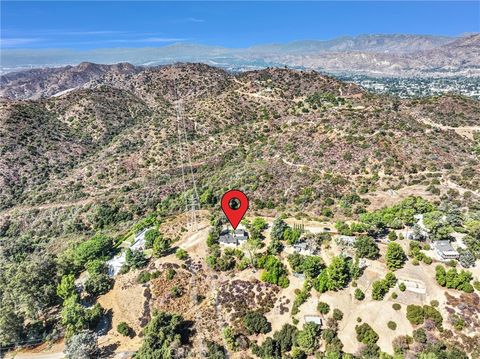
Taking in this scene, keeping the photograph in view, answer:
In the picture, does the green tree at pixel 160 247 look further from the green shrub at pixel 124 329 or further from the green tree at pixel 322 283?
the green tree at pixel 322 283

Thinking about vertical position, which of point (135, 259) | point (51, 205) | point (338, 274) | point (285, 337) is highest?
point (338, 274)

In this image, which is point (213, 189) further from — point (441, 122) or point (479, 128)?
point (479, 128)

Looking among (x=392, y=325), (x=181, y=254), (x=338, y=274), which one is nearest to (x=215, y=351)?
(x=181, y=254)

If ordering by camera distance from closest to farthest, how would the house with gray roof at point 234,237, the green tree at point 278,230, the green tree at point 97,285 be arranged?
the green tree at point 97,285
the green tree at point 278,230
the house with gray roof at point 234,237

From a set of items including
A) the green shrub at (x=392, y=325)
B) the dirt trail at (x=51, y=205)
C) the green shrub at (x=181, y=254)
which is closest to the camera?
the green shrub at (x=392, y=325)

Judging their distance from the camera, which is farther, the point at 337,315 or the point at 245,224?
the point at 245,224

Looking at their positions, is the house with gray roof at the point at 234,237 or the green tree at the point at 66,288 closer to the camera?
the green tree at the point at 66,288

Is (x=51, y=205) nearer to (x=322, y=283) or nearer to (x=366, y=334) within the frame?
(x=322, y=283)

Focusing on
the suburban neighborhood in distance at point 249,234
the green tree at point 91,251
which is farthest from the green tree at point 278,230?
the green tree at point 91,251

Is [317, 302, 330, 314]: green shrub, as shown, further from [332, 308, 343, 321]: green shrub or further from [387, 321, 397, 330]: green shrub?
[387, 321, 397, 330]: green shrub

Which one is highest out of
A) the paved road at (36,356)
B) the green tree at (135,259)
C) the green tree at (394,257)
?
the green tree at (394,257)

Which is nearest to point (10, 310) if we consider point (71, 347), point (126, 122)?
point (71, 347)
